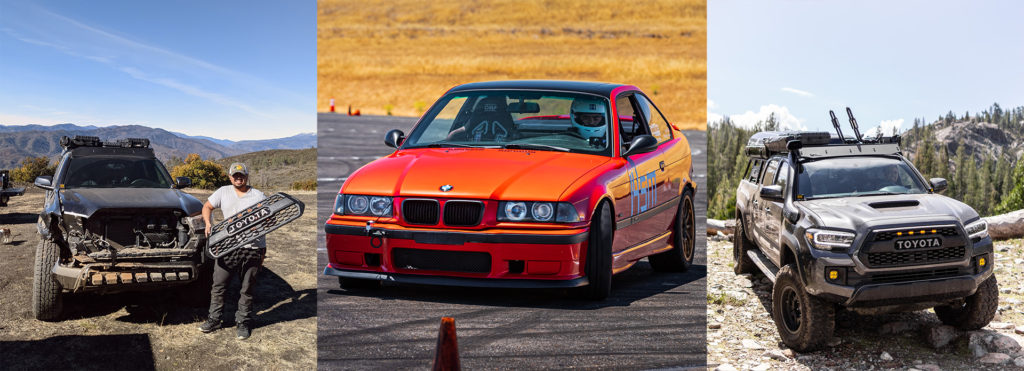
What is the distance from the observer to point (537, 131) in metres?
4.90

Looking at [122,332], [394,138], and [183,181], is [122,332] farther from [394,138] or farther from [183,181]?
[394,138]

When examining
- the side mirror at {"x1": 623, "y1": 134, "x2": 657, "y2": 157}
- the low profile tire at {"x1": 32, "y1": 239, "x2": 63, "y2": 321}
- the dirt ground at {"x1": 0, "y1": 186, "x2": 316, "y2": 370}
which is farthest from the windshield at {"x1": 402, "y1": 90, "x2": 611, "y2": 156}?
the low profile tire at {"x1": 32, "y1": 239, "x2": 63, "y2": 321}

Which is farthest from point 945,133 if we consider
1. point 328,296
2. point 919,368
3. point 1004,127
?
point 328,296

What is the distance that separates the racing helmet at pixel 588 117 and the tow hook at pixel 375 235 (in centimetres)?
138

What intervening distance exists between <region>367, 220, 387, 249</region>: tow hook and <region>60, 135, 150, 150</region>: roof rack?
6.31 m

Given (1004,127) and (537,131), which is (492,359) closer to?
(537,131)

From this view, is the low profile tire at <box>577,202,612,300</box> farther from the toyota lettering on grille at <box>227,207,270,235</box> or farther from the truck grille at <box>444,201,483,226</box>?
the toyota lettering on grille at <box>227,207,270,235</box>

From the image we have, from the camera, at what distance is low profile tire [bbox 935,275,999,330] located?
25.0ft

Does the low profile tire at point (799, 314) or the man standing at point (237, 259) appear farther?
the man standing at point (237, 259)

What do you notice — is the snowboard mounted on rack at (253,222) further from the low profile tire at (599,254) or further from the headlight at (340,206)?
the low profile tire at (599,254)

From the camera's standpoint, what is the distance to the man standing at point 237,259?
753 cm

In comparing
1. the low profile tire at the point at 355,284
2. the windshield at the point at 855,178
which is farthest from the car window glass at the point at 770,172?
the low profile tire at the point at 355,284

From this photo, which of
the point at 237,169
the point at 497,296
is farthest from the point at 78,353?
the point at 497,296

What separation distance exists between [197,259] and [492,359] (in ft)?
16.9
